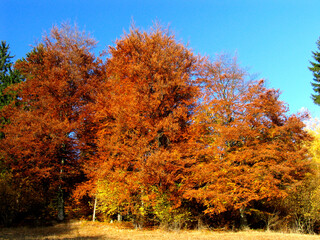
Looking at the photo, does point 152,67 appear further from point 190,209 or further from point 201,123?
point 190,209

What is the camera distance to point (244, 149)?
14781 millimetres

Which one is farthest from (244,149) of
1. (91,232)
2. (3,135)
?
(3,135)

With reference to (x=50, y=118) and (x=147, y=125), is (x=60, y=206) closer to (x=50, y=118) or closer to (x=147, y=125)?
(x=50, y=118)

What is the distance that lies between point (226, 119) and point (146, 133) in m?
5.14

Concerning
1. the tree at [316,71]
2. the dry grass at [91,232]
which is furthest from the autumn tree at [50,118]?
the tree at [316,71]

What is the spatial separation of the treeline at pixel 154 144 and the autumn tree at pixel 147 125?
2.9 inches

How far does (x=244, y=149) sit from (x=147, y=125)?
19.8 feet

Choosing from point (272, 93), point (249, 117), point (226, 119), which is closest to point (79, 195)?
point (226, 119)

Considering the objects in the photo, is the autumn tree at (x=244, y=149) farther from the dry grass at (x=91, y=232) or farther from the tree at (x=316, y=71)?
the tree at (x=316, y=71)

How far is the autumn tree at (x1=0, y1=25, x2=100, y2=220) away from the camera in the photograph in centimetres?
1698

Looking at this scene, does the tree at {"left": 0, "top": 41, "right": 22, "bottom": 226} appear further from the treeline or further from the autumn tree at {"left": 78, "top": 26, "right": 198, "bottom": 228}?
the autumn tree at {"left": 78, "top": 26, "right": 198, "bottom": 228}

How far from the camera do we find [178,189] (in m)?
14.5

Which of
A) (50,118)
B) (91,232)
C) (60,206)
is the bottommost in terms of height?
(91,232)

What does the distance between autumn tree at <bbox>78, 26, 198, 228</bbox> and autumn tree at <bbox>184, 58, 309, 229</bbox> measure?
131 centimetres
